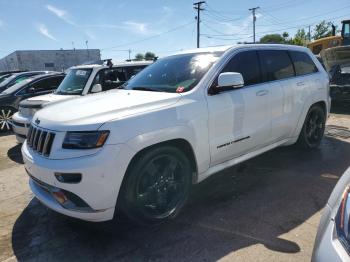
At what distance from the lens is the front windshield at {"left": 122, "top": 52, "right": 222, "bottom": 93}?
13.1 ft

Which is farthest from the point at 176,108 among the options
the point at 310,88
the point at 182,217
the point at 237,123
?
the point at 310,88

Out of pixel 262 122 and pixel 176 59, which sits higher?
pixel 176 59

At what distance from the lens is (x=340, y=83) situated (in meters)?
10.3

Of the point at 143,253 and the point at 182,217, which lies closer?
the point at 143,253

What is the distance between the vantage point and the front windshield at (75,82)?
779 centimetres

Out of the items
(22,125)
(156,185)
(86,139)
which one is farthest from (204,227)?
(22,125)

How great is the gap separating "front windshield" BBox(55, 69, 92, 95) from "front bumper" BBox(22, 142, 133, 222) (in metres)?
4.80

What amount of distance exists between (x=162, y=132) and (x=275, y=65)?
2499mm

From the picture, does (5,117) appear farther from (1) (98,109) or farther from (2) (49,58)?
(2) (49,58)

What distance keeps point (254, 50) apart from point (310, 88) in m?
1.38

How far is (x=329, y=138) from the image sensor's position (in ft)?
22.8

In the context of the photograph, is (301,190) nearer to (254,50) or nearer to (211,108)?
(211,108)

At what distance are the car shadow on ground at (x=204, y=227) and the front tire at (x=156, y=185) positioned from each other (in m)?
0.19

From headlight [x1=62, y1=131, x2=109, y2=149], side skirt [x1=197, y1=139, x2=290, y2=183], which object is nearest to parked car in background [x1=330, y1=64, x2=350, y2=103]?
side skirt [x1=197, y1=139, x2=290, y2=183]
